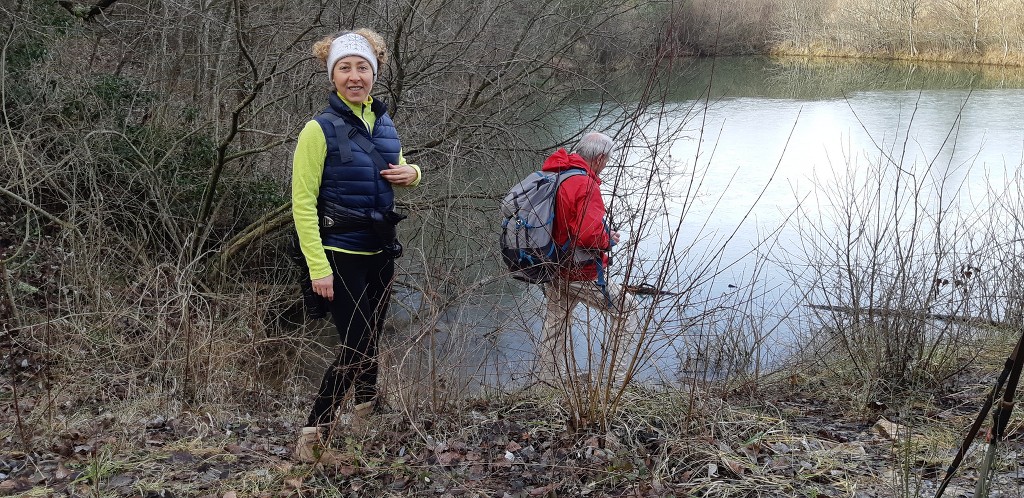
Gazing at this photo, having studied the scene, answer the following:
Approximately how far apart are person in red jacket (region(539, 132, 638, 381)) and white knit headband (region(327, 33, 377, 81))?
98cm

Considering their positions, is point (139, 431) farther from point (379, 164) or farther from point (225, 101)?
point (225, 101)

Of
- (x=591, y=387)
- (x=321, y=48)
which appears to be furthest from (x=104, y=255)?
(x=591, y=387)

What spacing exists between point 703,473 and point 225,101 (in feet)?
20.9

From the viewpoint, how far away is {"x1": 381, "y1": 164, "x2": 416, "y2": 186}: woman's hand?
331 cm

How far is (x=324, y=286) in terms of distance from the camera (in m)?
3.19

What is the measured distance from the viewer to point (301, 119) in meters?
7.36

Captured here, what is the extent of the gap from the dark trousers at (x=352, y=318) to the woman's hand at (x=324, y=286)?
76 millimetres

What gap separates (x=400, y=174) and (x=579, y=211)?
940 millimetres

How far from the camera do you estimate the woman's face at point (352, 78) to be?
3.27 m

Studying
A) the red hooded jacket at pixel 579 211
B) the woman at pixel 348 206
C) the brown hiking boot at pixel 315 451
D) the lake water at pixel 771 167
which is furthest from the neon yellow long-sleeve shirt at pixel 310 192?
the red hooded jacket at pixel 579 211

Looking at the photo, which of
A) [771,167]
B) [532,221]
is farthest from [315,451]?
[771,167]

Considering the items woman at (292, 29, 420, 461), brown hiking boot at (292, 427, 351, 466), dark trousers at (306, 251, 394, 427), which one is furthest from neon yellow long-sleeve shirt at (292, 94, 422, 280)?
brown hiking boot at (292, 427, 351, 466)

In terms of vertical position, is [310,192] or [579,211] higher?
[310,192]

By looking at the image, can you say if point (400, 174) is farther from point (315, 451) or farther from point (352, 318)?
point (315, 451)
